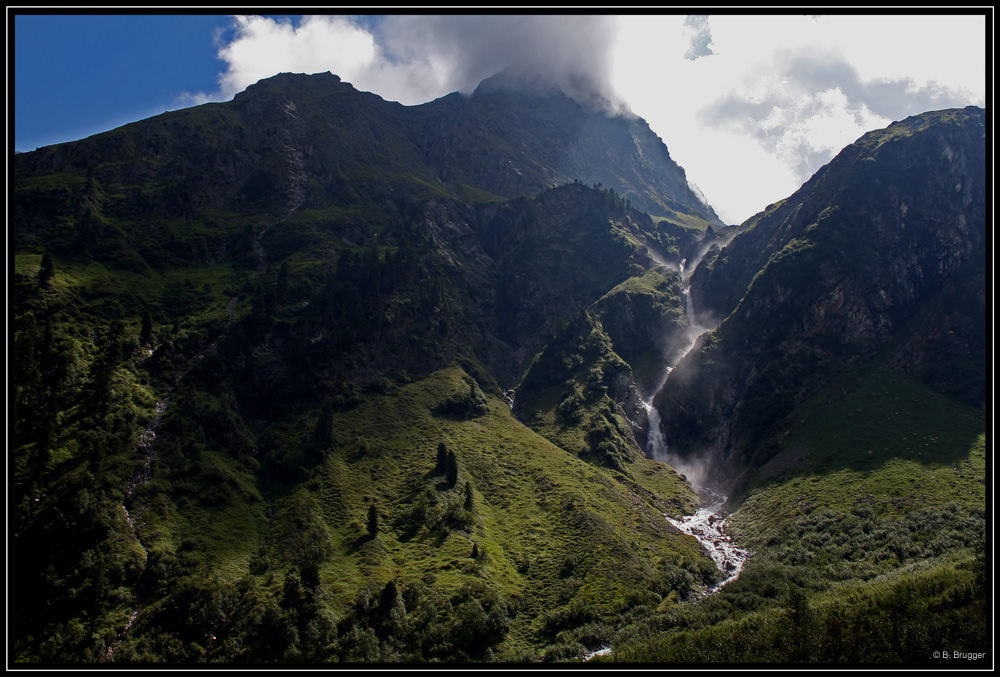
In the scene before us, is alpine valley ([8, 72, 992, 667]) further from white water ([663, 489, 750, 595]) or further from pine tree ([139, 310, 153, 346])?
white water ([663, 489, 750, 595])

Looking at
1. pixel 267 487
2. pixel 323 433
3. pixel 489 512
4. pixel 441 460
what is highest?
pixel 323 433

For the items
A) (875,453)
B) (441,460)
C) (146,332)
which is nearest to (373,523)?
(441,460)

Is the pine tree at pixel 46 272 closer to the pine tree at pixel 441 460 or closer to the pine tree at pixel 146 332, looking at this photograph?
the pine tree at pixel 146 332

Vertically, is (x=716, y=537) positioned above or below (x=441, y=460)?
below

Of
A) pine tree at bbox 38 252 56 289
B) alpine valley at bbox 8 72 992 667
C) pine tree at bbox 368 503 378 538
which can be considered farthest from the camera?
pine tree at bbox 38 252 56 289

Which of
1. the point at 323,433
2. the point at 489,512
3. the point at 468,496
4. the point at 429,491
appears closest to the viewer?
the point at 429,491

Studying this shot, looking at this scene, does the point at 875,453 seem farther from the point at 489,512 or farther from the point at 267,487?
the point at 267,487

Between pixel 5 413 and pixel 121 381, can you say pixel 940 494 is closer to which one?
pixel 5 413

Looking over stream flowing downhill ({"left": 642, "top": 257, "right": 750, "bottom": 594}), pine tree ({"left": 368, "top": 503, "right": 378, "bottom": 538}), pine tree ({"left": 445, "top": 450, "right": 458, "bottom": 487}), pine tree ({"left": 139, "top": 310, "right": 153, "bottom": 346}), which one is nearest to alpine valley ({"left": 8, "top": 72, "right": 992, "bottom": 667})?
pine tree ({"left": 368, "top": 503, "right": 378, "bottom": 538})

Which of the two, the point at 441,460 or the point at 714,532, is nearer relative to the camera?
the point at 714,532

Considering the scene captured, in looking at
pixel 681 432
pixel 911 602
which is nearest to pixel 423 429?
Answer: pixel 681 432

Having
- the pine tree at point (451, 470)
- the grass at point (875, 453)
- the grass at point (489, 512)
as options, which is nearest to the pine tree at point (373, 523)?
the grass at point (489, 512)
